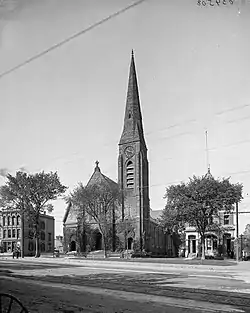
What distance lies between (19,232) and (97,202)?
9827mm

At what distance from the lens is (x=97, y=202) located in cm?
5453

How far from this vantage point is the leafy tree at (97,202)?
53625mm

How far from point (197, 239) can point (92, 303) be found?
5198 centimetres

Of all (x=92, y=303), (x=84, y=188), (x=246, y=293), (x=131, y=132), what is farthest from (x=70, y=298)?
(x=131, y=132)

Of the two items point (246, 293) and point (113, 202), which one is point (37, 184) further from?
point (246, 293)

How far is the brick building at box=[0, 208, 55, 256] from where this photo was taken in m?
49.3

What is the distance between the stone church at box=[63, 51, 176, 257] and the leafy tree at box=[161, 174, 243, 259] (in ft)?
57.7

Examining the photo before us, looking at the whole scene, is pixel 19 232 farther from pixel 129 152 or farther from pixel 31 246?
pixel 129 152

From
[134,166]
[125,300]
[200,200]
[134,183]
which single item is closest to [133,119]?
[134,166]

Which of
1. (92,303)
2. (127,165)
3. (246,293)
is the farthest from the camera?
(127,165)

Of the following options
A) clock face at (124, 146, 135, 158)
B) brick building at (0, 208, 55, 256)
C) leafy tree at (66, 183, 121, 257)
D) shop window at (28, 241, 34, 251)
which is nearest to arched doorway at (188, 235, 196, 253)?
leafy tree at (66, 183, 121, 257)

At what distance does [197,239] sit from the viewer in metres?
62.0

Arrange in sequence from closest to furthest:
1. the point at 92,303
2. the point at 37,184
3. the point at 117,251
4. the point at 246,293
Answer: the point at 92,303
the point at 246,293
the point at 37,184
the point at 117,251

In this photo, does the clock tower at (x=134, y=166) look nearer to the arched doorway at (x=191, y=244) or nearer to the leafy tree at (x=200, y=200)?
the arched doorway at (x=191, y=244)
